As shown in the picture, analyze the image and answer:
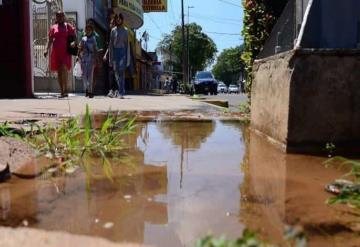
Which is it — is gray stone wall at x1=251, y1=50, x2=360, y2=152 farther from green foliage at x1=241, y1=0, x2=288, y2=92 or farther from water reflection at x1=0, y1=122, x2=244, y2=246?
green foliage at x1=241, y1=0, x2=288, y2=92

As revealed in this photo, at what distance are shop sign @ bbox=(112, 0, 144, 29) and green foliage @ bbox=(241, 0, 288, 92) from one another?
1750cm

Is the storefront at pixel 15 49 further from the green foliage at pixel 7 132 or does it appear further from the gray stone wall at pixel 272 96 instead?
the green foliage at pixel 7 132

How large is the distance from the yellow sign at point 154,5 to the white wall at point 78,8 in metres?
17.6

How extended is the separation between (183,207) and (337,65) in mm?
2273

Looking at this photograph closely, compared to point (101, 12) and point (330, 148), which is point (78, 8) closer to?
point (101, 12)

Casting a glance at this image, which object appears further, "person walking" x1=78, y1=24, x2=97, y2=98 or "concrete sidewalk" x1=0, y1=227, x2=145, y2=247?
"person walking" x1=78, y1=24, x2=97, y2=98

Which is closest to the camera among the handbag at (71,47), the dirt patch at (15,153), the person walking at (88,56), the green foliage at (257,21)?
the dirt patch at (15,153)

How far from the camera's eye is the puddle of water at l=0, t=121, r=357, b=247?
2.14m

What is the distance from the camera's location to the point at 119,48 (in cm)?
1140

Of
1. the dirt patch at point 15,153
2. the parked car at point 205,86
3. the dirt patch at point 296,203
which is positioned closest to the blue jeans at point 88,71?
the dirt patch at point 15,153

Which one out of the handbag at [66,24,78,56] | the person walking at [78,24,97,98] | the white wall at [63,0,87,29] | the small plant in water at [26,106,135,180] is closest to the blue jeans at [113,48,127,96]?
the person walking at [78,24,97,98]

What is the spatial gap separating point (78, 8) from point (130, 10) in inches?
293

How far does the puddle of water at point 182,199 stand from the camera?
2.14 meters

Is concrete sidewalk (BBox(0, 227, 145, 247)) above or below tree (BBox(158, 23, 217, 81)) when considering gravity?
below
